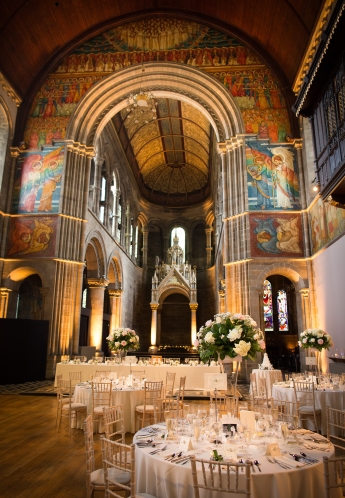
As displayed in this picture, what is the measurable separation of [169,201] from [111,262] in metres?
11.1

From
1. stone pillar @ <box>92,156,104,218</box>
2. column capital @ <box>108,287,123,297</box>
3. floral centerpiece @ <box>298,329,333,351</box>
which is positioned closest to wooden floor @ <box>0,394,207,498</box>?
floral centerpiece @ <box>298,329,333,351</box>

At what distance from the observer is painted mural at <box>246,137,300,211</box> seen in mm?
14797

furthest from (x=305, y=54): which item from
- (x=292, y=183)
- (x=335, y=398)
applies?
(x=335, y=398)

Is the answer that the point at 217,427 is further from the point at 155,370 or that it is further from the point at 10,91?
the point at 10,91

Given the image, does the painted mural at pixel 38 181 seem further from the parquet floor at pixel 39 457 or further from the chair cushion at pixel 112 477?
the chair cushion at pixel 112 477

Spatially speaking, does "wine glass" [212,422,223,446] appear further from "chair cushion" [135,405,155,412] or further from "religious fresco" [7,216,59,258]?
"religious fresco" [7,216,59,258]

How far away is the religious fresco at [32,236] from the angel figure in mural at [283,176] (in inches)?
352

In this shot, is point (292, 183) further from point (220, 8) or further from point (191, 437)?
point (191, 437)

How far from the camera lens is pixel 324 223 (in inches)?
488

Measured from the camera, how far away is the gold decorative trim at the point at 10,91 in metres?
15.1

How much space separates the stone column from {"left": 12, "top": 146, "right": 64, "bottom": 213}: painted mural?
5056mm

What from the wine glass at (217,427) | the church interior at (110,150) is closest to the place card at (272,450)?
the wine glass at (217,427)

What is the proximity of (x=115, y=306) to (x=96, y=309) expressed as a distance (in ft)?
11.4

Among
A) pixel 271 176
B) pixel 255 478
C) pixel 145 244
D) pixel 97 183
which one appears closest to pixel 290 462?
pixel 255 478
